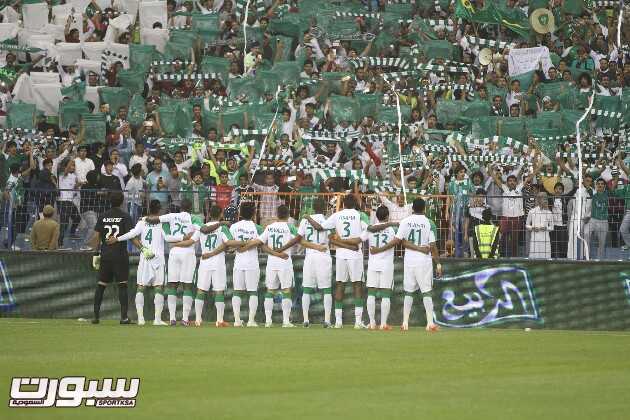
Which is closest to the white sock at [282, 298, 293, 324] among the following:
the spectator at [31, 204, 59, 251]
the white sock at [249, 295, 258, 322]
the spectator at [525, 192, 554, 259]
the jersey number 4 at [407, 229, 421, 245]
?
the white sock at [249, 295, 258, 322]

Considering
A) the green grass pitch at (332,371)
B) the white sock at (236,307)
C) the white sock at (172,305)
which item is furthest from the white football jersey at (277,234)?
the green grass pitch at (332,371)

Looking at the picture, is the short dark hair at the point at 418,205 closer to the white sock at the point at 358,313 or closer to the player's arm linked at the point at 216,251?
the white sock at the point at 358,313

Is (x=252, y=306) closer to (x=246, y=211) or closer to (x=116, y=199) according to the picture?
(x=246, y=211)

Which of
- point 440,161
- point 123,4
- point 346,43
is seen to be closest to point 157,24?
point 123,4

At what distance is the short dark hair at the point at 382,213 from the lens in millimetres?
23719

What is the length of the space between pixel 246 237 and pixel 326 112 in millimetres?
6685

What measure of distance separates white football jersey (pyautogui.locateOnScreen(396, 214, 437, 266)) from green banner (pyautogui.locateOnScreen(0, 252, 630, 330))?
7.17ft

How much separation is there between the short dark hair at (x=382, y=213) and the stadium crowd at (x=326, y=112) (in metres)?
1.67

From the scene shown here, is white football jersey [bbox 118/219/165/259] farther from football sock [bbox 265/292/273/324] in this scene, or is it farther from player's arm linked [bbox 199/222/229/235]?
football sock [bbox 265/292/273/324]

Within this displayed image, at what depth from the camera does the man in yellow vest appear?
25500 mm

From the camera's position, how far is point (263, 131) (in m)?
30.1

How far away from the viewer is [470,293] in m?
26.0


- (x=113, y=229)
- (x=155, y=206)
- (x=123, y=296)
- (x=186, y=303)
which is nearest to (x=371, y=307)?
(x=186, y=303)

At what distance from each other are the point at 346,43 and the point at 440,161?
7.65 metres
